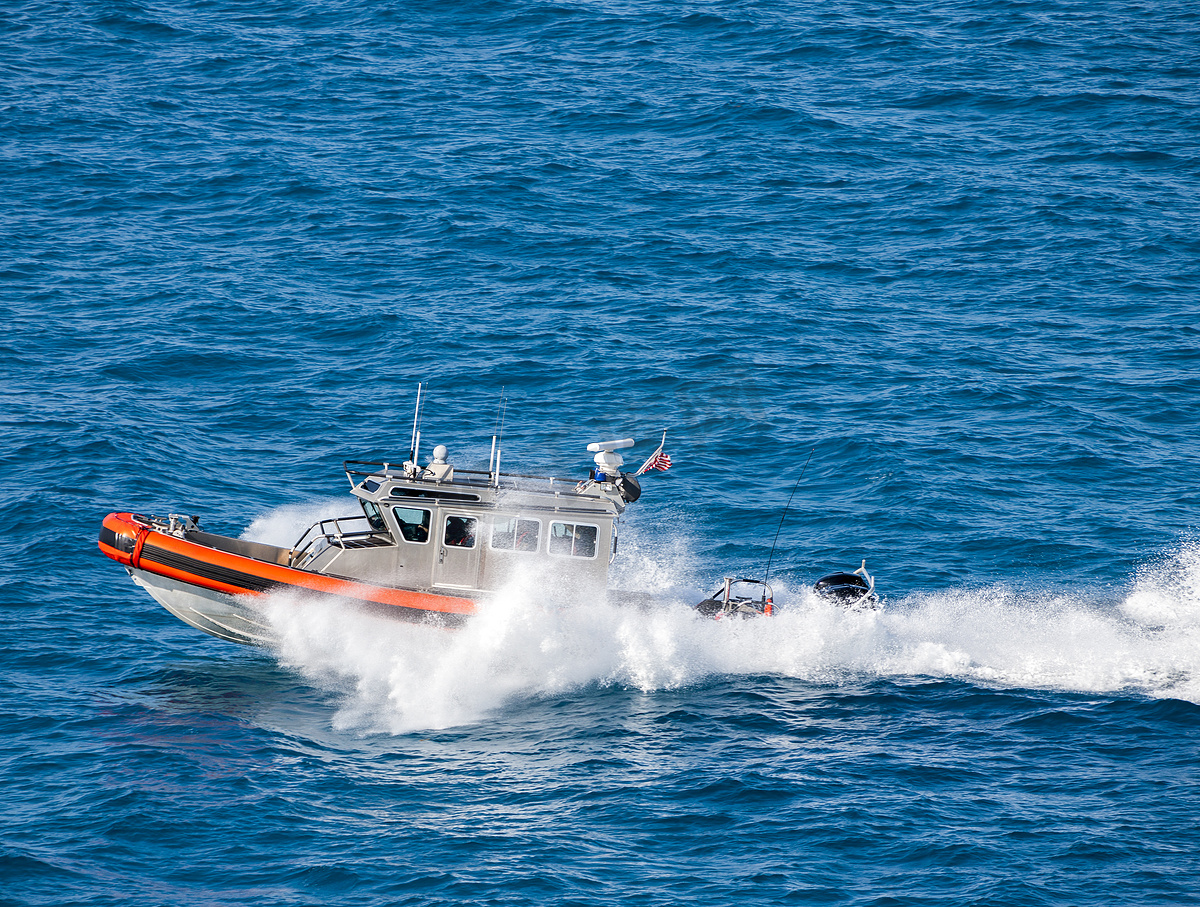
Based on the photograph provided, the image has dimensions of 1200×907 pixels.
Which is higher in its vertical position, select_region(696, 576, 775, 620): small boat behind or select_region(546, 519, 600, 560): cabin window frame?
select_region(546, 519, 600, 560): cabin window frame

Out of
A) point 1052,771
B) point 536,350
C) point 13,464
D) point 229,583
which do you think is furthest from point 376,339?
point 1052,771

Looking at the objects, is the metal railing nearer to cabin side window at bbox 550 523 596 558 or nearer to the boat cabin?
the boat cabin

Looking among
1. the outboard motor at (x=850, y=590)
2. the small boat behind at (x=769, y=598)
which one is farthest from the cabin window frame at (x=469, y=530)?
the outboard motor at (x=850, y=590)

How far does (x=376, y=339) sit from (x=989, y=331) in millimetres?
17902

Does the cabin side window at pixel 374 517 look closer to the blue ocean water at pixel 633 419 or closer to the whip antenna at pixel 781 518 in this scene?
the blue ocean water at pixel 633 419

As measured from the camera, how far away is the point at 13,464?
28.9 m

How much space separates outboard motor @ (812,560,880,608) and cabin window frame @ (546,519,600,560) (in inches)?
166

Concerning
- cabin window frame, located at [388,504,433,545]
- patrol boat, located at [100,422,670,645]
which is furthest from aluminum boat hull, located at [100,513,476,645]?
cabin window frame, located at [388,504,433,545]

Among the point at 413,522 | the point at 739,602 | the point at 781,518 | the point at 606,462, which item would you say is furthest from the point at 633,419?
the point at 413,522

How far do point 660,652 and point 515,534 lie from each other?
3309 mm

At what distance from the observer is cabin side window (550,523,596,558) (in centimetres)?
2138

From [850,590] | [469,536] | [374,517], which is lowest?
[850,590]

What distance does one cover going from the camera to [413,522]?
21.4 m

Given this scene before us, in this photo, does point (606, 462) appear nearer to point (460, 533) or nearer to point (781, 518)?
point (460, 533)
